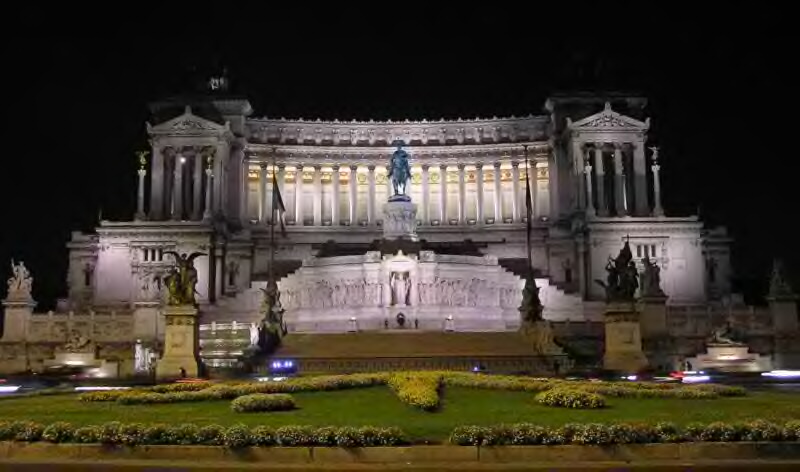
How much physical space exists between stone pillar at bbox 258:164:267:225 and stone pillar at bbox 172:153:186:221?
10784mm

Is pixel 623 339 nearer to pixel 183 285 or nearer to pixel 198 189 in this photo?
pixel 183 285

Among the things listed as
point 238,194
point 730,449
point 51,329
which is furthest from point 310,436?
point 238,194

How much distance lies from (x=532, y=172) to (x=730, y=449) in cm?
9730

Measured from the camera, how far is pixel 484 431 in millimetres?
18234

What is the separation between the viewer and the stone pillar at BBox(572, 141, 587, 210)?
103 m

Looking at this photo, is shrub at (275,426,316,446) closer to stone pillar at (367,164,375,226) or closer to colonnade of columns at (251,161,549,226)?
colonnade of columns at (251,161,549,226)

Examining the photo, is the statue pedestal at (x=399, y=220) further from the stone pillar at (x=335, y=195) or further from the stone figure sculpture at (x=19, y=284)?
the stone figure sculpture at (x=19, y=284)

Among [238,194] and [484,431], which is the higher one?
[238,194]

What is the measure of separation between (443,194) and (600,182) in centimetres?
2126

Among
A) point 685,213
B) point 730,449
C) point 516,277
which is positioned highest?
point 685,213

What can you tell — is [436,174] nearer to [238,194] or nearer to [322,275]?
[238,194]

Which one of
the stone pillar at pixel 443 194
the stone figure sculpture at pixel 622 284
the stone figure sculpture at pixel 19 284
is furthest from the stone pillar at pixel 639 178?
the stone figure sculpture at pixel 19 284

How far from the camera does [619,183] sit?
345 ft

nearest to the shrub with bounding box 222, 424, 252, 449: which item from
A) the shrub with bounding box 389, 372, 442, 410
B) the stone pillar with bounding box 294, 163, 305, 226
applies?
the shrub with bounding box 389, 372, 442, 410
